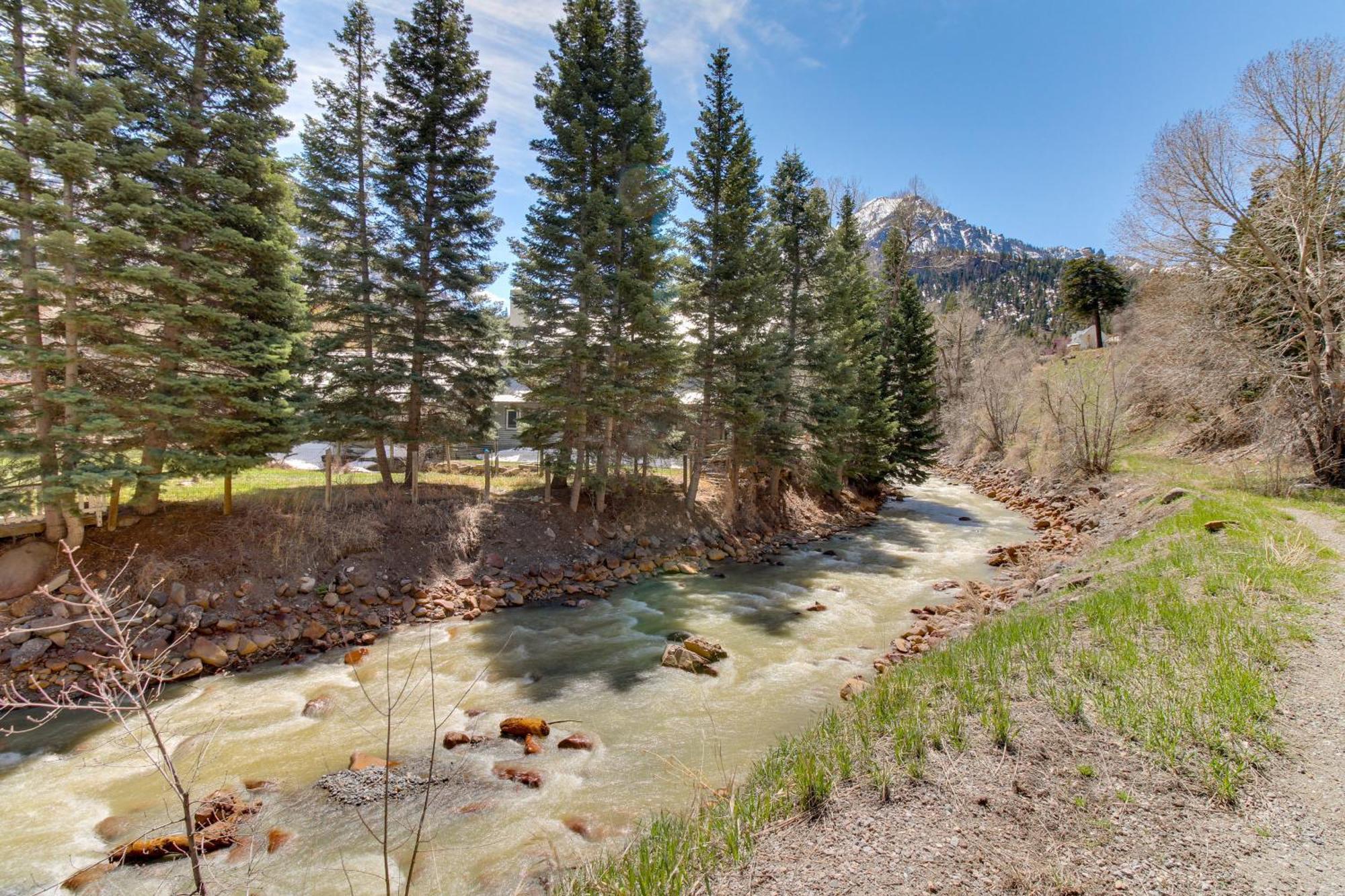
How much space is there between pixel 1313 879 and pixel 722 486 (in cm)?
1736

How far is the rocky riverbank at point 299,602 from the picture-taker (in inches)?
293

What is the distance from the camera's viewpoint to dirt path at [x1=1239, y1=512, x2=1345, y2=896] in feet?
8.96

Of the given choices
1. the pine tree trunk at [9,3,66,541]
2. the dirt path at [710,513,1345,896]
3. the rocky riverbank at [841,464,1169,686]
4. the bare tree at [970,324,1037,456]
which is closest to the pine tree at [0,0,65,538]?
the pine tree trunk at [9,3,66,541]

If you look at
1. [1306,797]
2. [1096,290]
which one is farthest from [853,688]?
[1096,290]

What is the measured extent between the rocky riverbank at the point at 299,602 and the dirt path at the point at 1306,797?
863cm

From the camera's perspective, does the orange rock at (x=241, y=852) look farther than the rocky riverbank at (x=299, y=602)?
No

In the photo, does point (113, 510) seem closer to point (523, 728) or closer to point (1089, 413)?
point (523, 728)

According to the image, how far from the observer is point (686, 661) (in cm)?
838

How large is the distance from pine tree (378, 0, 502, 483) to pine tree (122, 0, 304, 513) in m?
2.69

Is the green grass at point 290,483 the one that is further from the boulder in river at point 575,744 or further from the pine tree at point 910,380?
the pine tree at point 910,380

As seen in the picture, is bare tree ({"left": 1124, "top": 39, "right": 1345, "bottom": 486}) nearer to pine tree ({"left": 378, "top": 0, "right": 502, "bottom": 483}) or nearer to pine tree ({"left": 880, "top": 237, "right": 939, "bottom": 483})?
pine tree ({"left": 880, "top": 237, "right": 939, "bottom": 483})

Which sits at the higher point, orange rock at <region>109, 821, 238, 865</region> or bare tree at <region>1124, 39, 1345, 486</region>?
bare tree at <region>1124, 39, 1345, 486</region>

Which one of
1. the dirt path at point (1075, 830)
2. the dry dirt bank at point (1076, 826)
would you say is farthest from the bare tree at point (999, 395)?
the dirt path at point (1075, 830)

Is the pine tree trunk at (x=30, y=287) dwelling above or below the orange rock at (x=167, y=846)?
above
